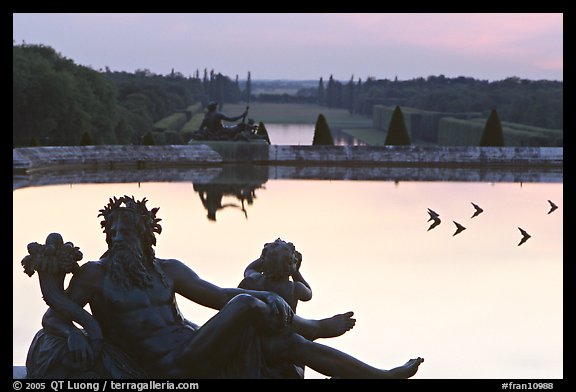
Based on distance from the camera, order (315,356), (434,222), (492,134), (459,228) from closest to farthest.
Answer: (315,356) < (459,228) < (434,222) < (492,134)

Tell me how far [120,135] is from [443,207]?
36.4m

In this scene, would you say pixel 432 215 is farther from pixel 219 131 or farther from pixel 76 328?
pixel 76 328

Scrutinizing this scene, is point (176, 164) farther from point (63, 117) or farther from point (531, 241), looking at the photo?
point (63, 117)

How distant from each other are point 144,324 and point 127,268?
1.34 feet

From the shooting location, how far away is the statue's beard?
26.8ft

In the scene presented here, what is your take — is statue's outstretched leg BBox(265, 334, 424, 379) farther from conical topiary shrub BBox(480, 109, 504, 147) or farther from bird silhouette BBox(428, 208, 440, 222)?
conical topiary shrub BBox(480, 109, 504, 147)

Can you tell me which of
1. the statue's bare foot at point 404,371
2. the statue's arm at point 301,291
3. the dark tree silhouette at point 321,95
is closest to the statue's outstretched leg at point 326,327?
the statue's arm at point 301,291

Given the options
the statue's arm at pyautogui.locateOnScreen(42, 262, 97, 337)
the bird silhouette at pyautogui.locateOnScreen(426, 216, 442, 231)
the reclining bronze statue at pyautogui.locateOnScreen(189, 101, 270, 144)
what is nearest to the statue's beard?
the statue's arm at pyautogui.locateOnScreen(42, 262, 97, 337)

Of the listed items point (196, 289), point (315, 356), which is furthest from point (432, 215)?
point (196, 289)

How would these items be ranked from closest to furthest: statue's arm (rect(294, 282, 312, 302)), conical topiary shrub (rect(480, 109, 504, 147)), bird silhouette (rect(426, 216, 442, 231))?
statue's arm (rect(294, 282, 312, 302)) → bird silhouette (rect(426, 216, 442, 231)) → conical topiary shrub (rect(480, 109, 504, 147))

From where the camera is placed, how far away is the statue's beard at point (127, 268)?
8156 mm

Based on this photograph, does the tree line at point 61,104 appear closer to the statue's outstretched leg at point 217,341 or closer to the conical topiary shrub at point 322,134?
the conical topiary shrub at point 322,134

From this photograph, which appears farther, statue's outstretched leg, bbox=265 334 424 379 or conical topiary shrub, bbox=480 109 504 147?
conical topiary shrub, bbox=480 109 504 147

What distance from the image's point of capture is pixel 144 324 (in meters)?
8.19
